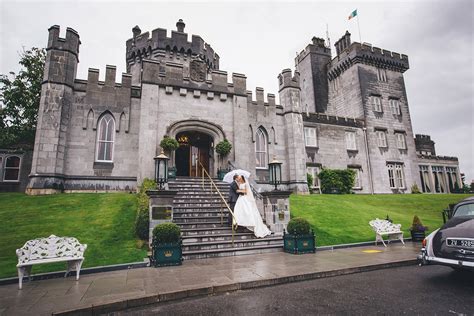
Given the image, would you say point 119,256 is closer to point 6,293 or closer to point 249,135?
point 6,293

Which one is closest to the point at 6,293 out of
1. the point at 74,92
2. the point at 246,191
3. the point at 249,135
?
the point at 246,191

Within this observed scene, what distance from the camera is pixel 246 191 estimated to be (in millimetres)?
10898

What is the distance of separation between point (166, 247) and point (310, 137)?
1999cm

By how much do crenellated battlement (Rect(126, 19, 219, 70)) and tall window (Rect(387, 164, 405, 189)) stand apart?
22.1m

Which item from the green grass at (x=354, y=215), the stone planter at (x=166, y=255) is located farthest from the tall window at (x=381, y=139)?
the stone planter at (x=166, y=255)

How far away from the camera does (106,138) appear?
1634 cm

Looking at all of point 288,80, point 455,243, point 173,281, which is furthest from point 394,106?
point 173,281

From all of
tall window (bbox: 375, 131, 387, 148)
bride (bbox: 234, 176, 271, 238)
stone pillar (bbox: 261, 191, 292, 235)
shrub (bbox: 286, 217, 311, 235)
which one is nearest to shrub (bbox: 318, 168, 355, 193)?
tall window (bbox: 375, 131, 387, 148)

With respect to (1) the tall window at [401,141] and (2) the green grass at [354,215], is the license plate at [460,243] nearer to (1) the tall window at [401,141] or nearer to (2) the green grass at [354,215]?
(2) the green grass at [354,215]

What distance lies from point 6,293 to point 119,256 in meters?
2.80

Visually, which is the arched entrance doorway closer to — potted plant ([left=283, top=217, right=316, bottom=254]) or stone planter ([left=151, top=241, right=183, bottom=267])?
potted plant ([left=283, top=217, right=316, bottom=254])

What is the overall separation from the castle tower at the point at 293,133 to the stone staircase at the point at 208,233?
8184 mm

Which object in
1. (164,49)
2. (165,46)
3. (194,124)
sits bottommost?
(194,124)

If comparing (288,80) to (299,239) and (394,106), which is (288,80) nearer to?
(299,239)
